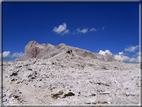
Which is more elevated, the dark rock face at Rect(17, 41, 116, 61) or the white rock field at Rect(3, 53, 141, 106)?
the dark rock face at Rect(17, 41, 116, 61)

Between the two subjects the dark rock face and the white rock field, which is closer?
the white rock field

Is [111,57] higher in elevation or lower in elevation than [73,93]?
higher

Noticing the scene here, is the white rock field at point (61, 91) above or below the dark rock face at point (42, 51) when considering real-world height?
below

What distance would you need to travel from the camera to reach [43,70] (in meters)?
38.1

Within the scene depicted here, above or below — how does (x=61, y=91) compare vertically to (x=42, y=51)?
below

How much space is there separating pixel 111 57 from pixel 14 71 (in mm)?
152049

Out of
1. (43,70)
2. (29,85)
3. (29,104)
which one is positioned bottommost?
(29,104)

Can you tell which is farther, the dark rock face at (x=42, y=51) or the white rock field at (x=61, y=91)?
the dark rock face at (x=42, y=51)

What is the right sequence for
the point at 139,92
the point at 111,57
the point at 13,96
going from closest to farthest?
the point at 139,92 < the point at 13,96 < the point at 111,57

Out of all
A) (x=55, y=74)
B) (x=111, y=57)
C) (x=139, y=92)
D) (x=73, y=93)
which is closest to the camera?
(x=139, y=92)

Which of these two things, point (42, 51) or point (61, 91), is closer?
point (61, 91)

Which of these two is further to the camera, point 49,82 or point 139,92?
point 49,82

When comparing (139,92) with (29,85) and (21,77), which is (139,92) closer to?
(29,85)

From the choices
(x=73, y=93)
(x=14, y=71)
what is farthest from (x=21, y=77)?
(x=73, y=93)
